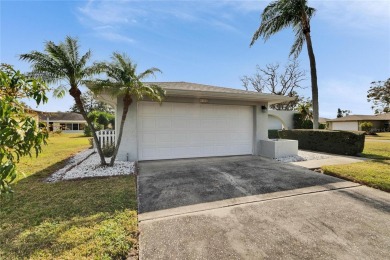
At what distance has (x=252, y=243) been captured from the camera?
2662 millimetres

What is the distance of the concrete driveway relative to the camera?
8.31 ft

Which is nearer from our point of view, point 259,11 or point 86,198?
point 86,198

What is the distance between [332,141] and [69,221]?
446 inches

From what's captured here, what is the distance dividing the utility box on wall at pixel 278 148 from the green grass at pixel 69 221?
6195 millimetres

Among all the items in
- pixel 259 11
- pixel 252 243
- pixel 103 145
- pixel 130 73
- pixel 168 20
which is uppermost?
pixel 259 11

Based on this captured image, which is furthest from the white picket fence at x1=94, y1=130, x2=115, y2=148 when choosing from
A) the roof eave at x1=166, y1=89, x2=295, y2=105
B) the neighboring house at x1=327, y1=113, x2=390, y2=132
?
the neighboring house at x1=327, y1=113, x2=390, y2=132

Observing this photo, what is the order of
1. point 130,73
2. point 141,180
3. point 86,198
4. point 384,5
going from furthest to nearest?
point 384,5, point 130,73, point 141,180, point 86,198

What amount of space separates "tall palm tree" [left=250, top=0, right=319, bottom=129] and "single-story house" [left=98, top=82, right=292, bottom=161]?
5.02m

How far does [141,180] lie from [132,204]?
5.25 feet

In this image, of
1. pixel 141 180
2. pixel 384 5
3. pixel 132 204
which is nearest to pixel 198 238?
pixel 132 204

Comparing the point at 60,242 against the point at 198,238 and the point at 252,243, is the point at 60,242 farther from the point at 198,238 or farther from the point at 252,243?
the point at 252,243

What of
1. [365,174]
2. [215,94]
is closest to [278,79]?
[215,94]

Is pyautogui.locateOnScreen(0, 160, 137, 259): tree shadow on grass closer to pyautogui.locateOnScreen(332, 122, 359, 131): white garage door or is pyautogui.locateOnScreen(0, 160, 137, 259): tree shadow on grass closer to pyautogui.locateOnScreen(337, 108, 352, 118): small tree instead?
pyautogui.locateOnScreen(332, 122, 359, 131): white garage door

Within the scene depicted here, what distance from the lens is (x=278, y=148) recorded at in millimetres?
8594
